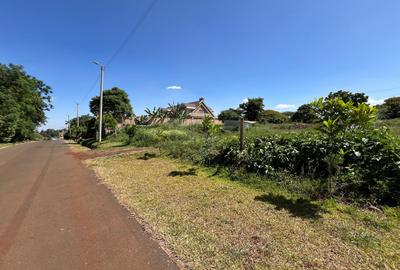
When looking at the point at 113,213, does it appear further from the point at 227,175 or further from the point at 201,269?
the point at 227,175

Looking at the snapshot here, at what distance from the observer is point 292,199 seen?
5.54 m

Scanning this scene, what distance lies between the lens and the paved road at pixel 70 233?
11.1 feet

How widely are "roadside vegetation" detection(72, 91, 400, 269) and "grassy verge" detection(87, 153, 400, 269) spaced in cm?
1

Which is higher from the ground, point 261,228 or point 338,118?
point 338,118

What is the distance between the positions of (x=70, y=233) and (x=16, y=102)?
4613 cm

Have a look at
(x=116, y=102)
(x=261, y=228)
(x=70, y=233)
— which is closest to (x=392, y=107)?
(x=116, y=102)

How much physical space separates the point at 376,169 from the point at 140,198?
508 centimetres

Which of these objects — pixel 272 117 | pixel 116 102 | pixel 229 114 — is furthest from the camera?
pixel 272 117

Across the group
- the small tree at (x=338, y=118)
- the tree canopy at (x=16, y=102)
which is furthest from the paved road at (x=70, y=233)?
the tree canopy at (x=16, y=102)

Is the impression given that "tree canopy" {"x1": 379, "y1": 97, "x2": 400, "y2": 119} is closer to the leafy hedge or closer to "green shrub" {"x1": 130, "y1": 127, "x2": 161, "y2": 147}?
"green shrub" {"x1": 130, "y1": 127, "x2": 161, "y2": 147}

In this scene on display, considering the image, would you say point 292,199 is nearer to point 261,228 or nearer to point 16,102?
point 261,228

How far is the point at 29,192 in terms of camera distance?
6.98 m

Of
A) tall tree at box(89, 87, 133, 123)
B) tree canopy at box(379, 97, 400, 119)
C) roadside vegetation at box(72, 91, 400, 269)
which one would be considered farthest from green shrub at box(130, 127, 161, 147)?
tree canopy at box(379, 97, 400, 119)

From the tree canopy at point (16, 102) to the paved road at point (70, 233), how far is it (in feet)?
117
